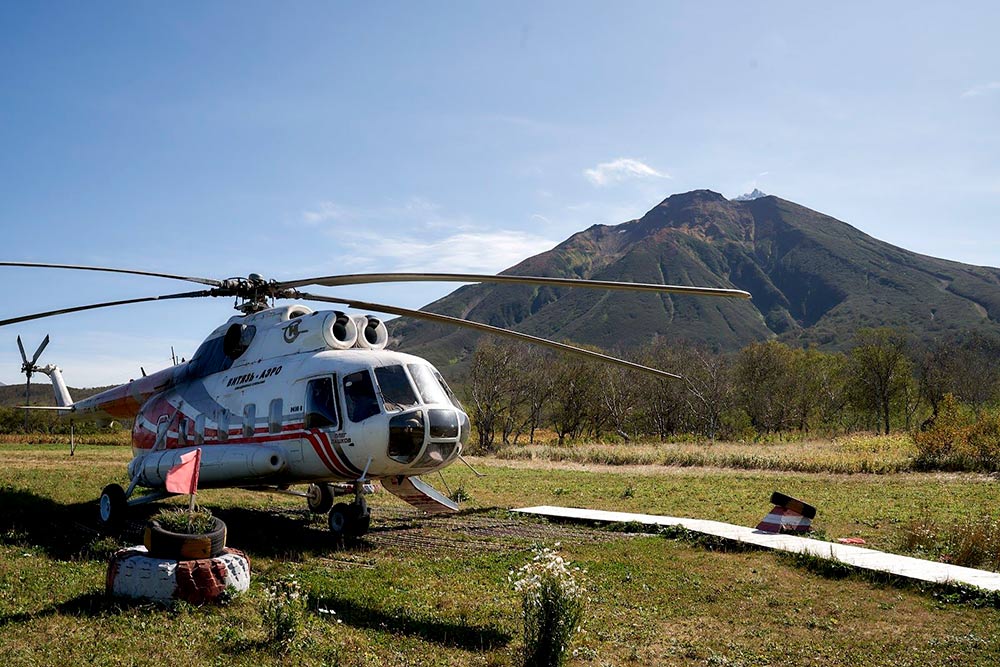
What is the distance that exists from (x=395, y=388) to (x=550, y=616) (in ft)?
21.2

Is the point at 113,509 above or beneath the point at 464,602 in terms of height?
above

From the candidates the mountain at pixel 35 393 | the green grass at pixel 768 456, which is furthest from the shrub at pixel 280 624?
the mountain at pixel 35 393

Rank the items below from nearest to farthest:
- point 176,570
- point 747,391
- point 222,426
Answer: point 176,570 → point 222,426 → point 747,391

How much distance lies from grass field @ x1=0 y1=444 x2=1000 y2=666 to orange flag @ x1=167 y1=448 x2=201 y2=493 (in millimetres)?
1474

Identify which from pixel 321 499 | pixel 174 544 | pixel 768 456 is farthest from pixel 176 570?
pixel 768 456

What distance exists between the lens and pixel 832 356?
75.5m

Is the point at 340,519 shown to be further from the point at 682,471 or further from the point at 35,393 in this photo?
the point at 35,393

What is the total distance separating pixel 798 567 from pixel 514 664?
615 cm

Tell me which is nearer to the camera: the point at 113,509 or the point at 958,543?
the point at 958,543

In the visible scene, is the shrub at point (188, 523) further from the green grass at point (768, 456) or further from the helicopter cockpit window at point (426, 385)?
the green grass at point (768, 456)

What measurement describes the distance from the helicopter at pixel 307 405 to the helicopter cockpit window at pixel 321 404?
2 cm

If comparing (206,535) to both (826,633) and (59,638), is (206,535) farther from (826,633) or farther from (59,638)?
(826,633)

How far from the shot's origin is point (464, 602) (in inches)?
370

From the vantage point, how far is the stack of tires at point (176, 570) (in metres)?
8.13
